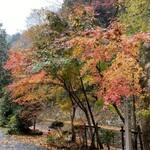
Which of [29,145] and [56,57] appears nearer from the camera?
[56,57]

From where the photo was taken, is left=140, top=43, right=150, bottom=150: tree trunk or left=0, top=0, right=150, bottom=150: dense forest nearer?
left=0, top=0, right=150, bottom=150: dense forest

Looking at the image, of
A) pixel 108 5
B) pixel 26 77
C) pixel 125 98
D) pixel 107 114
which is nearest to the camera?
pixel 125 98

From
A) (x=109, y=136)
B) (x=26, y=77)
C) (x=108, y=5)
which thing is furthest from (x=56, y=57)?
(x=108, y=5)

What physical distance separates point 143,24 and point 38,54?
12.3 ft

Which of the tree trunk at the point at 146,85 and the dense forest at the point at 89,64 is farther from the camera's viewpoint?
the tree trunk at the point at 146,85

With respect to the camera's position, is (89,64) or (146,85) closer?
(146,85)

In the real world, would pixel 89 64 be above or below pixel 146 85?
above

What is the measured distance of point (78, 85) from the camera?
1130 centimetres

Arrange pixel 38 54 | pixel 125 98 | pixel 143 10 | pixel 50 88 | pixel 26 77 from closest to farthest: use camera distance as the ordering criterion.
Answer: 1. pixel 125 98
2. pixel 38 54
3. pixel 143 10
4. pixel 26 77
5. pixel 50 88

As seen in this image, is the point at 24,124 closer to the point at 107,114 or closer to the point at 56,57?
the point at 107,114

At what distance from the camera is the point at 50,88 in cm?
1363

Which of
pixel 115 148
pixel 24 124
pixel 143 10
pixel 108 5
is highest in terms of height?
pixel 108 5

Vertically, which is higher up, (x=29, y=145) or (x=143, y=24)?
(x=143, y=24)

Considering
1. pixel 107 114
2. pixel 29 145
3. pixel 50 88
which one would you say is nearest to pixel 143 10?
pixel 50 88
